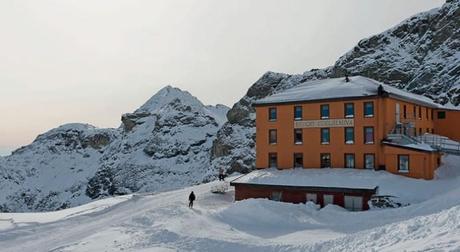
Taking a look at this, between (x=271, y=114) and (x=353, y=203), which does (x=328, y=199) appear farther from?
(x=271, y=114)

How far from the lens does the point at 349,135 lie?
3934cm

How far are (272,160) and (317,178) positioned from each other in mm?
6786

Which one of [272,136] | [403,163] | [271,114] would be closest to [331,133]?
[272,136]

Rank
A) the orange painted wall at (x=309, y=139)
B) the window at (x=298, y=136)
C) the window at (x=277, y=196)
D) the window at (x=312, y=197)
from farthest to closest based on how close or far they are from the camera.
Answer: the window at (x=298, y=136) < the orange painted wall at (x=309, y=139) < the window at (x=277, y=196) < the window at (x=312, y=197)

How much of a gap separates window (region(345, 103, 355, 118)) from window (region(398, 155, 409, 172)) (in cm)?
524

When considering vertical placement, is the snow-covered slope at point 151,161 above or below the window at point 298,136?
below

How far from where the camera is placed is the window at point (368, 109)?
126 feet

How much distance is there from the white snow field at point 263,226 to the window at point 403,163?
135cm

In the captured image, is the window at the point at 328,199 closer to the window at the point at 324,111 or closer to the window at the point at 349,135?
the window at the point at 349,135

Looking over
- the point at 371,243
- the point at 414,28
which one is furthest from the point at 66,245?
the point at 414,28

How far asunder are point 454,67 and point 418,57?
1601cm

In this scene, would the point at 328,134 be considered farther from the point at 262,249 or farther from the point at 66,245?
the point at 66,245

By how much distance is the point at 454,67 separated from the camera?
92.1 metres

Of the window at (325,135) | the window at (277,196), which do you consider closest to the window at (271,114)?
the window at (325,135)
